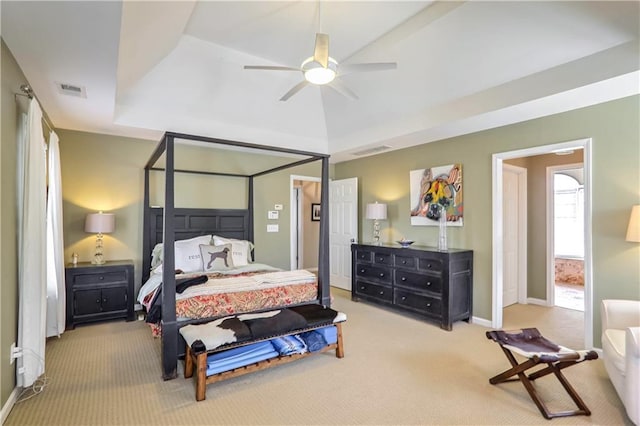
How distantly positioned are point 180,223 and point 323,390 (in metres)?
3.41

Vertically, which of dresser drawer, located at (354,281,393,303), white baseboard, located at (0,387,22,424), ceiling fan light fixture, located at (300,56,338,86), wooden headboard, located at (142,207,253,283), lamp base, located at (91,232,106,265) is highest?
ceiling fan light fixture, located at (300,56,338,86)

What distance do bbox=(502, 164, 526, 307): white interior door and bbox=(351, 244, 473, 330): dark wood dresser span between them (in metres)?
1.19

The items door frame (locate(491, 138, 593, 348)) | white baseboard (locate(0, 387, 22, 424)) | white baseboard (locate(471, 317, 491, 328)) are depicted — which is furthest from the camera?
white baseboard (locate(471, 317, 491, 328))

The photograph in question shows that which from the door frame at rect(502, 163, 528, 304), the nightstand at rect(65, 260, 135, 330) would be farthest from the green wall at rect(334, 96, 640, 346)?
the nightstand at rect(65, 260, 135, 330)

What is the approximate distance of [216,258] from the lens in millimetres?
4363

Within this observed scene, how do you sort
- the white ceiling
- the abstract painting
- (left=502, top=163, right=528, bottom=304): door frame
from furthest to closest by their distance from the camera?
(left=502, top=163, right=528, bottom=304): door frame → the abstract painting → the white ceiling

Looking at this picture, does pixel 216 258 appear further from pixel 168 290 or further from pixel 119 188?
pixel 119 188

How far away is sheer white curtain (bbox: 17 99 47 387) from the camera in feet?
7.93

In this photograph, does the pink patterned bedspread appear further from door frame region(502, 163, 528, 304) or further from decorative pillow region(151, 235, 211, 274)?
door frame region(502, 163, 528, 304)

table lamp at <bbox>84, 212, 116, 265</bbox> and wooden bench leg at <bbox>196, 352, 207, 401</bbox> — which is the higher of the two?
table lamp at <bbox>84, 212, 116, 265</bbox>

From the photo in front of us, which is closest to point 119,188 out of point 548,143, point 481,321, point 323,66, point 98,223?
point 98,223

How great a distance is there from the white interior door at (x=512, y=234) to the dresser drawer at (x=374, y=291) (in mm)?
1932

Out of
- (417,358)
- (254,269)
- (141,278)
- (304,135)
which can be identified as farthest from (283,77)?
(417,358)

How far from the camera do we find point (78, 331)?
390 cm
